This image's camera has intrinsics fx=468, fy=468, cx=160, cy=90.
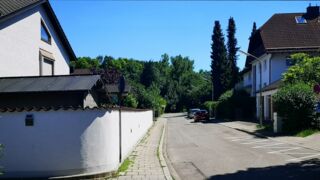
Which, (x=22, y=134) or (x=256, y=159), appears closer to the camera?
(x=22, y=134)

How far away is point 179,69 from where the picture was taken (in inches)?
5453

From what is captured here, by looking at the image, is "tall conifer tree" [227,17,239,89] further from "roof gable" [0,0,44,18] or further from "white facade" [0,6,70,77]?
"roof gable" [0,0,44,18]

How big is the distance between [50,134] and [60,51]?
15140 millimetres

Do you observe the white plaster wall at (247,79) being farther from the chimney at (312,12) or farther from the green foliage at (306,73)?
the green foliage at (306,73)

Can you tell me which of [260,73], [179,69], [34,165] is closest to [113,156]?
[34,165]

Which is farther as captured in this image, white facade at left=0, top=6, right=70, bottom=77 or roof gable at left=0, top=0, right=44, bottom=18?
white facade at left=0, top=6, right=70, bottom=77

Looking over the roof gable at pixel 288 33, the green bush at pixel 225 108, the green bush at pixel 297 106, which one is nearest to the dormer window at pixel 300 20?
the roof gable at pixel 288 33

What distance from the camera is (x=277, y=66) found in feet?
141

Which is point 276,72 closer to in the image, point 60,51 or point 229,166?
point 60,51

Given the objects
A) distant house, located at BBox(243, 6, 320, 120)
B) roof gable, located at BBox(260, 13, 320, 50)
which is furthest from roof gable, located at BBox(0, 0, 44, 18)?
roof gable, located at BBox(260, 13, 320, 50)

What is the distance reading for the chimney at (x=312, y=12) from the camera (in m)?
47.7

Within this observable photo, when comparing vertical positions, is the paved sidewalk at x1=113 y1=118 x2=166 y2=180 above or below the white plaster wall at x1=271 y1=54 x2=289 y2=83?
below

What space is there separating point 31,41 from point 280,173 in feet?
44.8

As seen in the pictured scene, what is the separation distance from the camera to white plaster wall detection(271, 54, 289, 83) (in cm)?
4275
